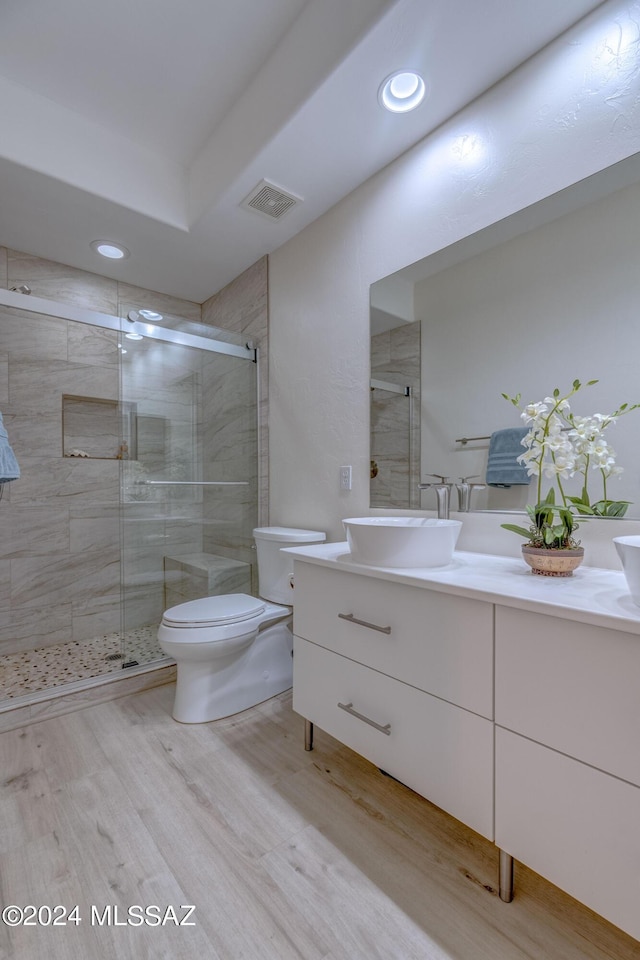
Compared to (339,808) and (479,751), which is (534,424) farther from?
(339,808)

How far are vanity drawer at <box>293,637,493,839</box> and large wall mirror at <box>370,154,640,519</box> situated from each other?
0.68 meters

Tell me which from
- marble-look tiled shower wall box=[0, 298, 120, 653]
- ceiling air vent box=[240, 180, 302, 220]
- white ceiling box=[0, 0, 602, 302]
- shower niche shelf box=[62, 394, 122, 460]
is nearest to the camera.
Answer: white ceiling box=[0, 0, 602, 302]

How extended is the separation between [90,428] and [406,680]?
2.53 metres

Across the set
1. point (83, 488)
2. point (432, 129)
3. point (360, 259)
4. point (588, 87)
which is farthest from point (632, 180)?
point (83, 488)

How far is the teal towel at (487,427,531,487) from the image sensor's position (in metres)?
1.41

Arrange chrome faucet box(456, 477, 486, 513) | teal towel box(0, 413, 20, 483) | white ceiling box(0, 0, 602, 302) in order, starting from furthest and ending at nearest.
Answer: teal towel box(0, 413, 20, 483) < chrome faucet box(456, 477, 486, 513) < white ceiling box(0, 0, 602, 302)

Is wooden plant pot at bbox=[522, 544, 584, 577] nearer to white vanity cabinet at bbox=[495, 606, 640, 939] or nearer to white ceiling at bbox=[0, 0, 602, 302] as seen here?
white vanity cabinet at bbox=[495, 606, 640, 939]

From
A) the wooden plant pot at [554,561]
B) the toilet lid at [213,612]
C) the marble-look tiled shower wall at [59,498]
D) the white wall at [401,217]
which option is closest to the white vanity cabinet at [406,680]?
the wooden plant pot at [554,561]

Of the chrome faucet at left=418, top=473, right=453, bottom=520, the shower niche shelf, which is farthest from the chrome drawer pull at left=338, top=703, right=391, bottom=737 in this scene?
the shower niche shelf

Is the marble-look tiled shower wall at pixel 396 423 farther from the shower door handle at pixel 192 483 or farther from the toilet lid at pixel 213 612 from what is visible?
the shower door handle at pixel 192 483

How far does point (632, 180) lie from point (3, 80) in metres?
2.30

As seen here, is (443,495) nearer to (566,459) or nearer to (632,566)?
(566,459)

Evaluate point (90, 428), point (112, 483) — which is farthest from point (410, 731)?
point (90, 428)

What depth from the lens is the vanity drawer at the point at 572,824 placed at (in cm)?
78
